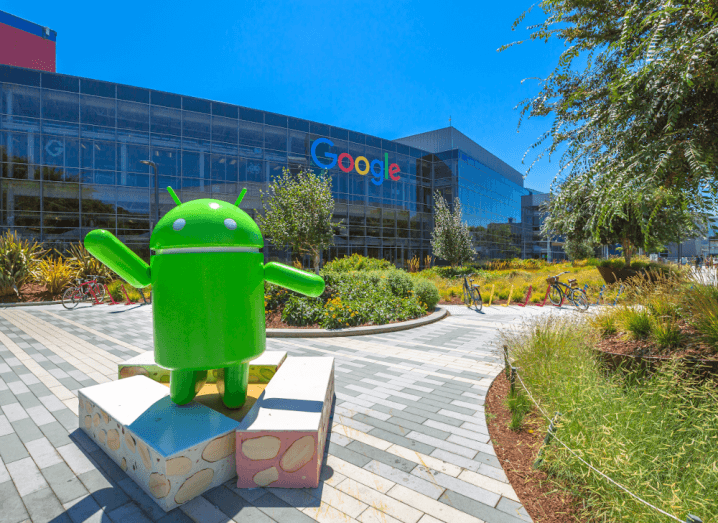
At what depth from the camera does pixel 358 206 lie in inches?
1242

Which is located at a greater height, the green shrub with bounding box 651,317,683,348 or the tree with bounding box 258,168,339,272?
the tree with bounding box 258,168,339,272

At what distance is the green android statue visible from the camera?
2.81 meters

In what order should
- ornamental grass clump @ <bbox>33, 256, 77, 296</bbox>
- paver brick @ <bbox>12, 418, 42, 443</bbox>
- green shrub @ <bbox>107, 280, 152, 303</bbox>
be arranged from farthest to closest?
ornamental grass clump @ <bbox>33, 256, 77, 296</bbox> → green shrub @ <bbox>107, 280, 152, 303</bbox> → paver brick @ <bbox>12, 418, 42, 443</bbox>

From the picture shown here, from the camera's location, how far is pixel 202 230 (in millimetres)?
2844

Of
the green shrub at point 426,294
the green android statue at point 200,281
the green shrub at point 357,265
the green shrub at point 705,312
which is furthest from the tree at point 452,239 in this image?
the green android statue at point 200,281

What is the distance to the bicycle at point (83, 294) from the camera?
13359mm

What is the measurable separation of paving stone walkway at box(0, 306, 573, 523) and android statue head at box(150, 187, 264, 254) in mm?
1823

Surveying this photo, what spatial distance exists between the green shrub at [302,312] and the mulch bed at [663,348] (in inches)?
230

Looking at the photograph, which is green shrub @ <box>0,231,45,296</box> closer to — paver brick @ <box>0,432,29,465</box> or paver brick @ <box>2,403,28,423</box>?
paver brick @ <box>2,403,28,423</box>

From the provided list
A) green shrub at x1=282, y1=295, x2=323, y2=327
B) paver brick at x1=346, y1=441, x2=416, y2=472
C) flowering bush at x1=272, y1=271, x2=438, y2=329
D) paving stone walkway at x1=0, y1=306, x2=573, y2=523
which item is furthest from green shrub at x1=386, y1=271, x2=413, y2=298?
paver brick at x1=346, y1=441, x2=416, y2=472

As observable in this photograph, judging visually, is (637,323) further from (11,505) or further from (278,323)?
(278,323)

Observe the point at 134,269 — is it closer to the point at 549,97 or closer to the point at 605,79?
the point at 549,97

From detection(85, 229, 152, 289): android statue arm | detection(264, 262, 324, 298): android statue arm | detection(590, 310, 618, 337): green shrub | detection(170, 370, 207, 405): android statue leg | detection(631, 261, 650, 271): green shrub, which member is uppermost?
detection(85, 229, 152, 289): android statue arm

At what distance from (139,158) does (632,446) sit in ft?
89.6
